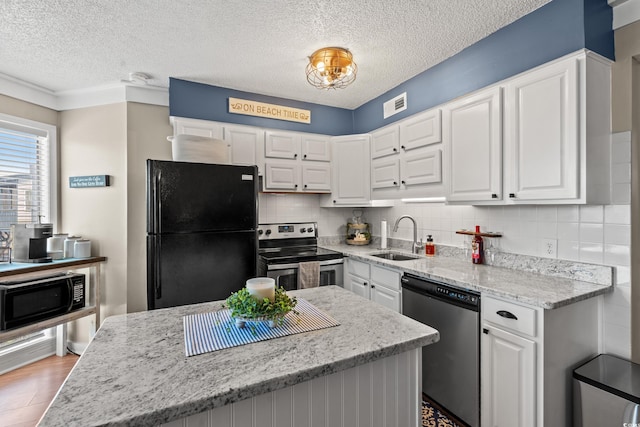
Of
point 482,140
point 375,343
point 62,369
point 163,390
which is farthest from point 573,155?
point 62,369

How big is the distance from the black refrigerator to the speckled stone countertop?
2.89 feet

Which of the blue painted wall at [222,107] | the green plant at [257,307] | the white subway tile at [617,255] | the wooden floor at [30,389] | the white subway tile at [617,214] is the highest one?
the blue painted wall at [222,107]

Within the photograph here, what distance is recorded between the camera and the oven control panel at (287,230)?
10.9ft

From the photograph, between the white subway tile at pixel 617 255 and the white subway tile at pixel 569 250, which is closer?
the white subway tile at pixel 617 255

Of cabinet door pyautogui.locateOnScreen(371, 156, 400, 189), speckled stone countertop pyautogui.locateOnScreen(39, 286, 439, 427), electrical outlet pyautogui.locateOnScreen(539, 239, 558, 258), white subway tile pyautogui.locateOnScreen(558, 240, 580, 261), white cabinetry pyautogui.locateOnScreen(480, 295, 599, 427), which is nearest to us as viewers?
speckled stone countertop pyautogui.locateOnScreen(39, 286, 439, 427)

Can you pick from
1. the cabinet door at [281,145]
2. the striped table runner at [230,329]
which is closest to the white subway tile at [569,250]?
the striped table runner at [230,329]

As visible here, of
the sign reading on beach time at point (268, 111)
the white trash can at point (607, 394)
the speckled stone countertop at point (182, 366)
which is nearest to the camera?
the speckled stone countertop at point (182, 366)

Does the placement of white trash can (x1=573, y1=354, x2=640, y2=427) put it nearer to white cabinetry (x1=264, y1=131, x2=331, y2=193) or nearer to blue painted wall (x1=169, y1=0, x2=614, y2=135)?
blue painted wall (x1=169, y1=0, x2=614, y2=135)

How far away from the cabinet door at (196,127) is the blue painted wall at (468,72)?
7cm

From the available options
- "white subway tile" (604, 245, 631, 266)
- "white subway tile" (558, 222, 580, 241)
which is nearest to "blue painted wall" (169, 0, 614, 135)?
"white subway tile" (558, 222, 580, 241)

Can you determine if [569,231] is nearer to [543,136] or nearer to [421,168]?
[543,136]

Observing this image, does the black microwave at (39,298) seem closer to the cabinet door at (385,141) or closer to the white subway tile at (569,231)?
the cabinet door at (385,141)

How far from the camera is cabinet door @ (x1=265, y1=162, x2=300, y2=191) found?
309cm

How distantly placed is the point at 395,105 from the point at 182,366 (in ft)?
9.35
